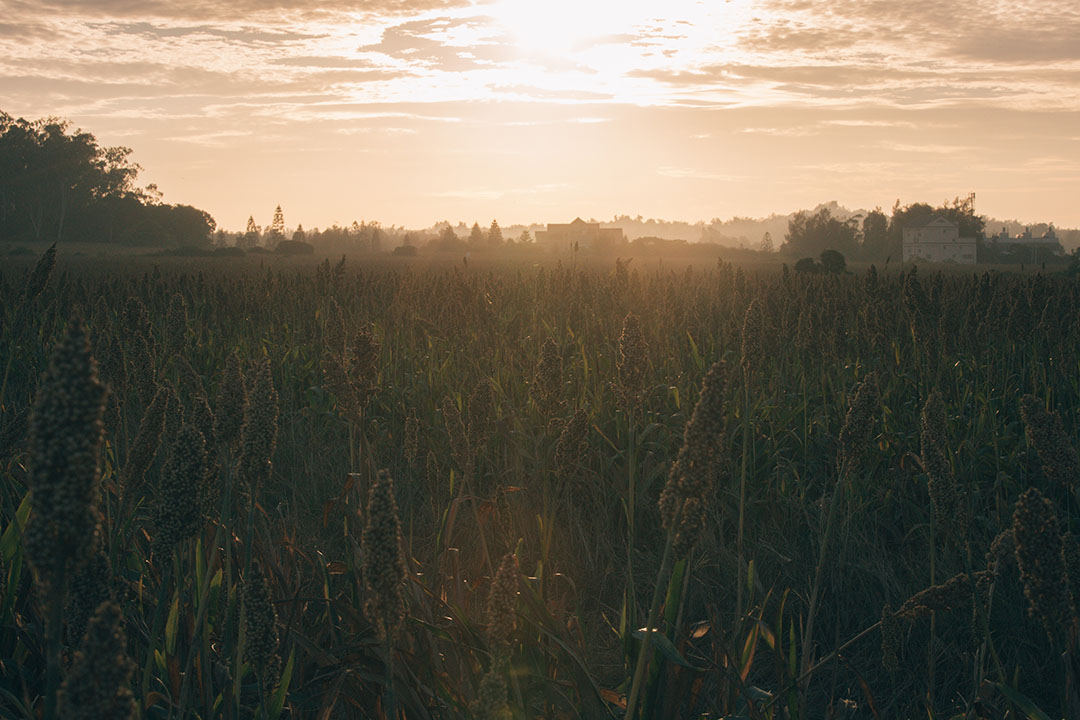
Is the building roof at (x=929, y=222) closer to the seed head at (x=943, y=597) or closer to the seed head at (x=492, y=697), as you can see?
the seed head at (x=943, y=597)

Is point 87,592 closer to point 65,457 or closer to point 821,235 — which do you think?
point 65,457

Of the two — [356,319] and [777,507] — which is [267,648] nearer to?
[777,507]

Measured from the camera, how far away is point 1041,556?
1.37 metres

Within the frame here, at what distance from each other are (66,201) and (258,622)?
115 m

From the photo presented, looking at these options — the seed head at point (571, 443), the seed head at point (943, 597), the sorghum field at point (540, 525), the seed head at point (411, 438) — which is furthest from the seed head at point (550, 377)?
the seed head at point (943, 597)

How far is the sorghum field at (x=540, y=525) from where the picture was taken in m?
1.34

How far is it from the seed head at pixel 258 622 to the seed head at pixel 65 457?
489mm

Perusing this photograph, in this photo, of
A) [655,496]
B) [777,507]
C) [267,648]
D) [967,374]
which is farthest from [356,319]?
[267,648]

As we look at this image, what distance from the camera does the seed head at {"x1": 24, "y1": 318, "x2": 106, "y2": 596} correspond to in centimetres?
90

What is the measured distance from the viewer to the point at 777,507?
4188mm

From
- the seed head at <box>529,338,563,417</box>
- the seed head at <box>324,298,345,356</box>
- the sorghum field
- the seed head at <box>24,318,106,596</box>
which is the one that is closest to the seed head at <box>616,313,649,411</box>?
the sorghum field

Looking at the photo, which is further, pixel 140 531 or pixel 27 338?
pixel 27 338

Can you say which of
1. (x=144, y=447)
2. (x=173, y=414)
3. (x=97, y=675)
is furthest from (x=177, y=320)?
(x=97, y=675)

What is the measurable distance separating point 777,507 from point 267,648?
130 inches
